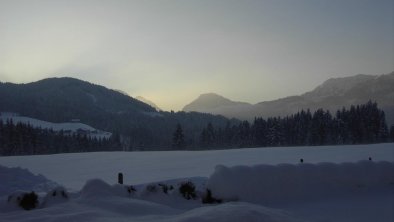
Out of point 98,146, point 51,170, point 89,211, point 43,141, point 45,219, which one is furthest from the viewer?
point 98,146

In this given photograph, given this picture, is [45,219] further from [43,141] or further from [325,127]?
[43,141]

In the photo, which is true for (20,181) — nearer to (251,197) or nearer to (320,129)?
(251,197)

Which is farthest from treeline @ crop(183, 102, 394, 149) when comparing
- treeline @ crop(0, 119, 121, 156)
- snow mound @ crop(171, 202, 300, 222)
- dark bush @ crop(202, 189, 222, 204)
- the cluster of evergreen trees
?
snow mound @ crop(171, 202, 300, 222)

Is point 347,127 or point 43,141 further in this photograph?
point 43,141

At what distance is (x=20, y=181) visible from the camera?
17.9m

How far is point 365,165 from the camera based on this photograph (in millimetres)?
16562

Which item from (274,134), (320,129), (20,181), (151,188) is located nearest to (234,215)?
(151,188)

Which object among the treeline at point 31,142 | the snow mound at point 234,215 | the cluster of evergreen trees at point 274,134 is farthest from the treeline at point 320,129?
the snow mound at point 234,215

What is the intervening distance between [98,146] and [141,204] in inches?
4585

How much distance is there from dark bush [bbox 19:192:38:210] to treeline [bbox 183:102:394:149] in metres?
90.6

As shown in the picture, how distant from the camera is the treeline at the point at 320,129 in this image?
9569cm

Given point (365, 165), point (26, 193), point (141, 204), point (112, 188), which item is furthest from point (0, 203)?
point (365, 165)

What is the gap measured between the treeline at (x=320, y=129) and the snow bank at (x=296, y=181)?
270 ft

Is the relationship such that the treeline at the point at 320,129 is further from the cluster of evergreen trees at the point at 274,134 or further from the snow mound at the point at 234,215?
the snow mound at the point at 234,215
